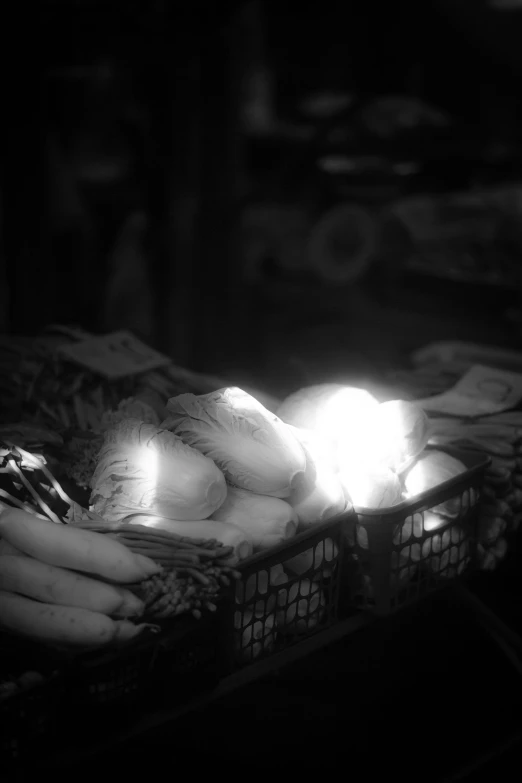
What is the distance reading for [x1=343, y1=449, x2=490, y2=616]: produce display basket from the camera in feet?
5.52

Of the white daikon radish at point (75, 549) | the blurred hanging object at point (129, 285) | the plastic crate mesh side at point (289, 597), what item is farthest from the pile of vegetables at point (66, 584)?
the blurred hanging object at point (129, 285)

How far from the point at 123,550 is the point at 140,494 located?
170 millimetres

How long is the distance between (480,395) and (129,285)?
3.18m

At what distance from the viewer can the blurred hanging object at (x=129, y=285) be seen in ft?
16.9

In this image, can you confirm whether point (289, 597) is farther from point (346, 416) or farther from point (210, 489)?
point (346, 416)

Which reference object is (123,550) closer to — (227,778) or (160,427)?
(160,427)

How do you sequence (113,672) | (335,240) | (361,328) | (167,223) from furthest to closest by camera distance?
(335,240)
(361,328)
(167,223)
(113,672)

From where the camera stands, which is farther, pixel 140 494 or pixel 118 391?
pixel 118 391

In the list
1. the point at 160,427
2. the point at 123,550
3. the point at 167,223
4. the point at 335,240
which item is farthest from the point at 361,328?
the point at 123,550

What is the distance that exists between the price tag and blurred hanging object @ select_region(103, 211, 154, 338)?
268 cm

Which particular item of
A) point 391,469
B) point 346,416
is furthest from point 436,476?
point 346,416

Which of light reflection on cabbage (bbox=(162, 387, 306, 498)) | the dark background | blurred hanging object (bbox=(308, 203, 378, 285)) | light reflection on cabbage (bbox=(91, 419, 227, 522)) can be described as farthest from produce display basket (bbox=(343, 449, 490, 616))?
blurred hanging object (bbox=(308, 203, 378, 285))

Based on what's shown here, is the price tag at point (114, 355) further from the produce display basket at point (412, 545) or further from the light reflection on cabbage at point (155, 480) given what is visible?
the produce display basket at point (412, 545)

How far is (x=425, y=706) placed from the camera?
2.77 m
